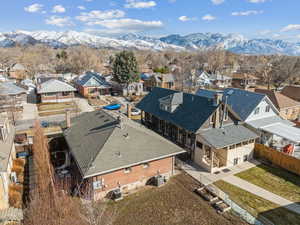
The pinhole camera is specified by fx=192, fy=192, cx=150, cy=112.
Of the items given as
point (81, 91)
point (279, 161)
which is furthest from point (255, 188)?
point (81, 91)

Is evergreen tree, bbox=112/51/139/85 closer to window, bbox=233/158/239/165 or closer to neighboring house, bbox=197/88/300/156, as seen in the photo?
neighboring house, bbox=197/88/300/156

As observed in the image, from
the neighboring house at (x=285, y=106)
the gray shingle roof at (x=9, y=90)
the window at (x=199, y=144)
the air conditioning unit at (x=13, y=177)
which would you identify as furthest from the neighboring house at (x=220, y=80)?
the air conditioning unit at (x=13, y=177)

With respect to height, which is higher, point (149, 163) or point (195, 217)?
point (149, 163)

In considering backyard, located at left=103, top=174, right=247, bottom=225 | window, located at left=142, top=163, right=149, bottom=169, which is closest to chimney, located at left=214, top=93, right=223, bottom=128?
backyard, located at left=103, top=174, right=247, bottom=225

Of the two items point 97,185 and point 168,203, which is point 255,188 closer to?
point 168,203

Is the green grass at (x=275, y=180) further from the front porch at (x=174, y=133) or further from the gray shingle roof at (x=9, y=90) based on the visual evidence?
the gray shingle roof at (x=9, y=90)

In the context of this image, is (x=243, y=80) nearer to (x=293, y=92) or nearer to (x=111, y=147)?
(x=293, y=92)

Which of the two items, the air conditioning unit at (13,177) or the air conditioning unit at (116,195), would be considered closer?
the air conditioning unit at (116,195)
